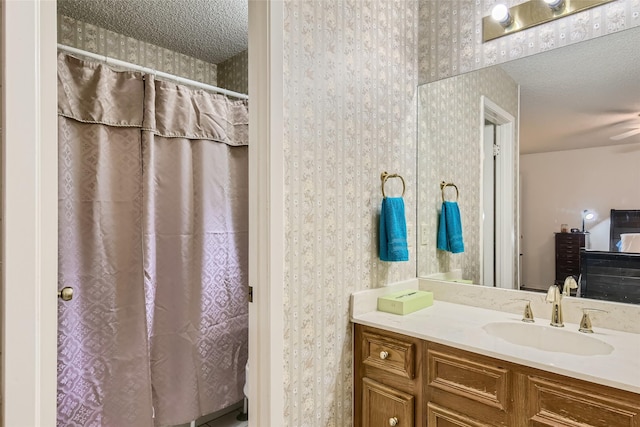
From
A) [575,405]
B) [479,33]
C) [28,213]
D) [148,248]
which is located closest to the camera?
[28,213]

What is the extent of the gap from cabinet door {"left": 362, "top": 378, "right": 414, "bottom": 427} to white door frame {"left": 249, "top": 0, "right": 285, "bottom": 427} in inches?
16.9

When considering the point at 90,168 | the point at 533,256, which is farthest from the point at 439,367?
the point at 90,168

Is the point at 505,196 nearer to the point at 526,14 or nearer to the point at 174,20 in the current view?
the point at 526,14

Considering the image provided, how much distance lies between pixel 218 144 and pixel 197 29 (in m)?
0.86

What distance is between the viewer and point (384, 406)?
1.49m

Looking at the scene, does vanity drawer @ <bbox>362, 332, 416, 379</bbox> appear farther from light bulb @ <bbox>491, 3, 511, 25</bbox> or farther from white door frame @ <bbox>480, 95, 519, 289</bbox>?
light bulb @ <bbox>491, 3, 511, 25</bbox>

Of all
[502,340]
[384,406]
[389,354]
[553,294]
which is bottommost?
[384,406]

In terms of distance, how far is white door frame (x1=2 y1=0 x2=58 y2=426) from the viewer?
818 millimetres

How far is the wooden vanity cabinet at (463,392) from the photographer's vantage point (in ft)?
3.42

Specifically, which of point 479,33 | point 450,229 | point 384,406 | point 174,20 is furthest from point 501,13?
point 174,20

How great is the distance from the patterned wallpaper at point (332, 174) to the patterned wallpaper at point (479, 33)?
21cm

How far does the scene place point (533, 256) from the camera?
169cm

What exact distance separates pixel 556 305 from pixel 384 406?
82cm

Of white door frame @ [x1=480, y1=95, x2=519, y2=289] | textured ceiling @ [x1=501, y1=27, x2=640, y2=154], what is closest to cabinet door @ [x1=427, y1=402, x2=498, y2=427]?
white door frame @ [x1=480, y1=95, x2=519, y2=289]
